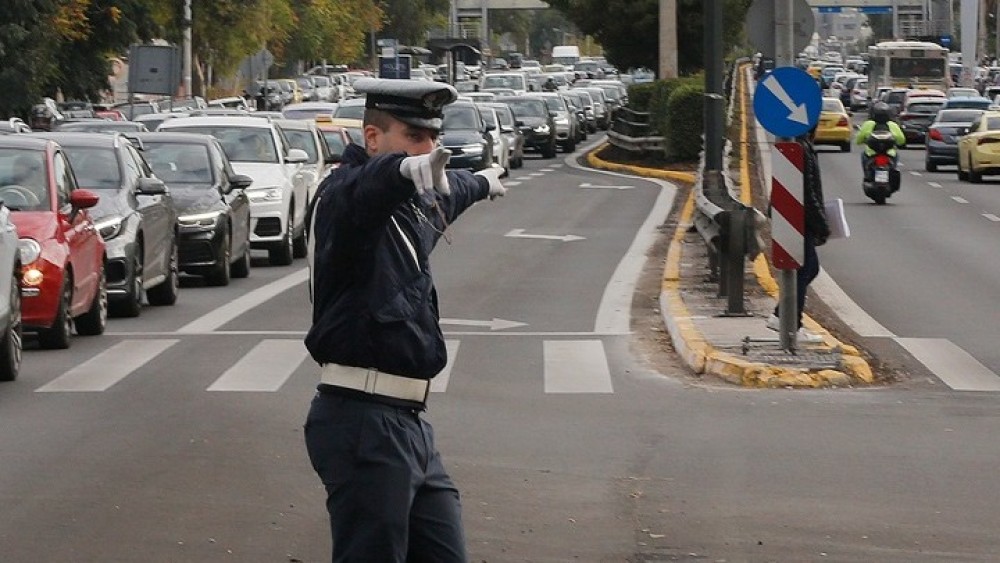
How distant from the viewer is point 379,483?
215 inches

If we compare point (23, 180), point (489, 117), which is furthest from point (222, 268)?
point (489, 117)

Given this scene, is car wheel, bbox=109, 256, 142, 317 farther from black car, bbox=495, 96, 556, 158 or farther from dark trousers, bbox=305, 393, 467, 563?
black car, bbox=495, 96, 556, 158

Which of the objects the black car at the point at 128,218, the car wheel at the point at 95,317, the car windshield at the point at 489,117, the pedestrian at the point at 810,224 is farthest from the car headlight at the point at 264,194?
the car windshield at the point at 489,117

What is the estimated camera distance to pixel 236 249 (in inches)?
909

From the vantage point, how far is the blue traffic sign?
14.7 meters

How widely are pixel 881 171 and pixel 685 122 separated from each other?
38.4 feet

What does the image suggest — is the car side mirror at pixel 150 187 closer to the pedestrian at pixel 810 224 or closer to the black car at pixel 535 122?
the pedestrian at pixel 810 224


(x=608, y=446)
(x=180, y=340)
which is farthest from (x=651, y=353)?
(x=608, y=446)

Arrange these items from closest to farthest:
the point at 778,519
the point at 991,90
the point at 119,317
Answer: the point at 778,519
the point at 119,317
the point at 991,90

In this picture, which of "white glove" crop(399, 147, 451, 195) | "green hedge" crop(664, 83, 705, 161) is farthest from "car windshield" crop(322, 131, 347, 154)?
"white glove" crop(399, 147, 451, 195)

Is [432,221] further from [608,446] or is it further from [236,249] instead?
[236,249]

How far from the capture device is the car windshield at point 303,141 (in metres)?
29.6

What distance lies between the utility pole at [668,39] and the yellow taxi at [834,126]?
5661 mm

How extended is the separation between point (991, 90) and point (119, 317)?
71.8 m
